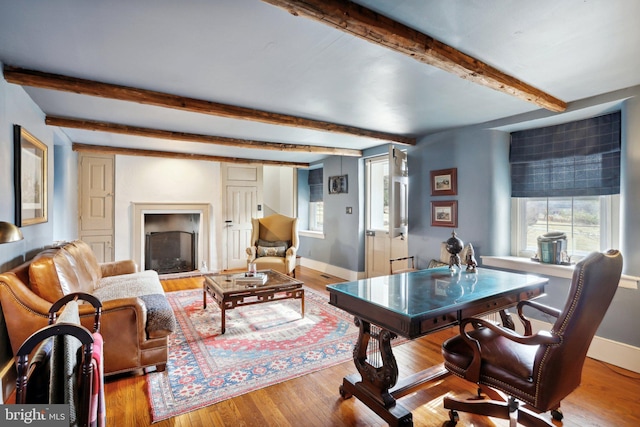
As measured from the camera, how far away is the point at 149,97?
2637 millimetres

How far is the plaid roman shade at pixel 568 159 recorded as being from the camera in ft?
9.59

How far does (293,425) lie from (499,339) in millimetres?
1309

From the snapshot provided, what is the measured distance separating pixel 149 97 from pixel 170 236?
13.3ft

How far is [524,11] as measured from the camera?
159cm

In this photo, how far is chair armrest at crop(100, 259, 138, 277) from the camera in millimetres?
3798

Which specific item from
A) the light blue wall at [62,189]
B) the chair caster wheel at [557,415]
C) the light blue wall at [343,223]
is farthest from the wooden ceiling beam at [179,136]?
the chair caster wheel at [557,415]

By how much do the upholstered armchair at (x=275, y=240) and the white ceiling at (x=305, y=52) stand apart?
2538mm

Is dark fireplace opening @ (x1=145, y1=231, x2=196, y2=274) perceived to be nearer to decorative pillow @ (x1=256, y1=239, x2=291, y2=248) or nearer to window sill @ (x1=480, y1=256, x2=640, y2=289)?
decorative pillow @ (x1=256, y1=239, x2=291, y2=248)

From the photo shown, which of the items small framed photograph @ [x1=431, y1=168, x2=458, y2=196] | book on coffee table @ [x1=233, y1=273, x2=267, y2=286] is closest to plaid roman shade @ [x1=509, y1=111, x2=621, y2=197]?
small framed photograph @ [x1=431, y1=168, x2=458, y2=196]

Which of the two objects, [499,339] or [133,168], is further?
[133,168]

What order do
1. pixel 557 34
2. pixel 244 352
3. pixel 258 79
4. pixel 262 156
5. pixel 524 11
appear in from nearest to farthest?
1. pixel 524 11
2. pixel 557 34
3. pixel 258 79
4. pixel 244 352
5. pixel 262 156

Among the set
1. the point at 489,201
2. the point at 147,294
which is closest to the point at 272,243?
the point at 147,294

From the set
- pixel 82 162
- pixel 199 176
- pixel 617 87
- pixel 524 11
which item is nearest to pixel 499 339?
pixel 524 11

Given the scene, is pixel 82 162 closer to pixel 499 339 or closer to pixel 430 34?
pixel 430 34
